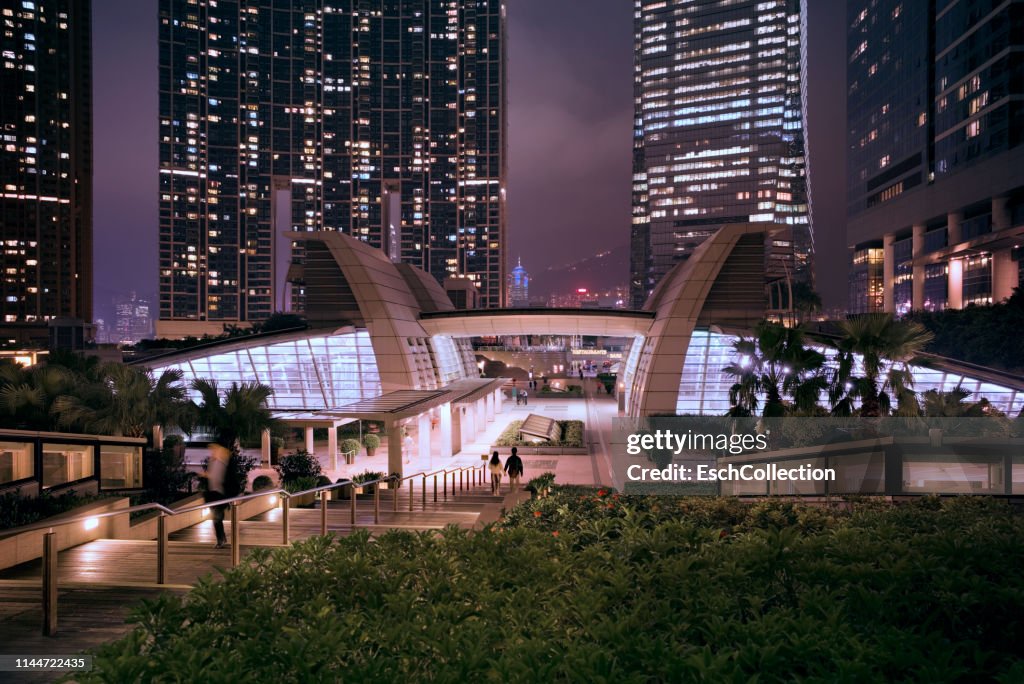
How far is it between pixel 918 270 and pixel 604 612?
8725 centimetres

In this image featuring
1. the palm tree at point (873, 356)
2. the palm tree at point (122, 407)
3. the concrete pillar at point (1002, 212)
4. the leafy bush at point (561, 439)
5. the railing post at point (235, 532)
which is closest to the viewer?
the railing post at point (235, 532)

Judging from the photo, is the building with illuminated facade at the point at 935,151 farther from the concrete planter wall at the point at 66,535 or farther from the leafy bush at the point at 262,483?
the concrete planter wall at the point at 66,535

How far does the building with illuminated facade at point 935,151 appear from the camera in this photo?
60719 millimetres

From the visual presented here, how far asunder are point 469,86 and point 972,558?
18992 centimetres

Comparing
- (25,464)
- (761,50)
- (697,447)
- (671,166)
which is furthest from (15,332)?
(761,50)

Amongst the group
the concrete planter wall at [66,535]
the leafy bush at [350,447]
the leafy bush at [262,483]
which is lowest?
the leafy bush at [350,447]

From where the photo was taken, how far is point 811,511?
8875 mm

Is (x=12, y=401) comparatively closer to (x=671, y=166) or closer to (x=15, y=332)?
(x=15, y=332)

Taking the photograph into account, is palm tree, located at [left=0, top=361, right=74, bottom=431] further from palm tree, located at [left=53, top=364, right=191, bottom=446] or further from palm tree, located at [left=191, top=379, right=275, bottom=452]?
palm tree, located at [left=191, top=379, right=275, bottom=452]

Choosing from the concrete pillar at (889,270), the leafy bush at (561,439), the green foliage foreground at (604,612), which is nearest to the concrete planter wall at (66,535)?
the green foliage foreground at (604,612)

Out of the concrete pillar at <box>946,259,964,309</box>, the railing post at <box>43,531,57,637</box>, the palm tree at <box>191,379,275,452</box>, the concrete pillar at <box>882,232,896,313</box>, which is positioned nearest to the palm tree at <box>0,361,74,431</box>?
the palm tree at <box>191,379,275,452</box>

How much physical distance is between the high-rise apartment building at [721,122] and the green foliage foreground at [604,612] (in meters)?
170

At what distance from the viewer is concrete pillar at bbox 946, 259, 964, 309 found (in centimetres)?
6600

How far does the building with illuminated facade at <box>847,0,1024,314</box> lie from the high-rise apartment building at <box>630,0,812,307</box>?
67.6 m
